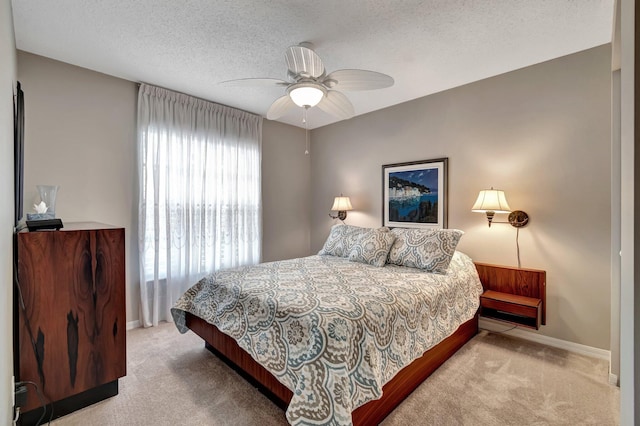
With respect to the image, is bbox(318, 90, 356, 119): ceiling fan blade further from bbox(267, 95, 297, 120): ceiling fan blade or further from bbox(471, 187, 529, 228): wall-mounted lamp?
bbox(471, 187, 529, 228): wall-mounted lamp

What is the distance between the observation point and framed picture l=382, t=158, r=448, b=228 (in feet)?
11.1

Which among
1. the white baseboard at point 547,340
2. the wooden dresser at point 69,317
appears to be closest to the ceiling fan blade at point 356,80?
the wooden dresser at point 69,317

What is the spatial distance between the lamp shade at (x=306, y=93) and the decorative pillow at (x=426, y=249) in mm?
1633

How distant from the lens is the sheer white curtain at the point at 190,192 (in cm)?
315

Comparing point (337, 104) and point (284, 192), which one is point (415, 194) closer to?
point (337, 104)

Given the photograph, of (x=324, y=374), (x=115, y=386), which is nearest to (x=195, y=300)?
(x=115, y=386)

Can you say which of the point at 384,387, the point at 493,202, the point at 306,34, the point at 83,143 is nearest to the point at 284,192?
the point at 83,143

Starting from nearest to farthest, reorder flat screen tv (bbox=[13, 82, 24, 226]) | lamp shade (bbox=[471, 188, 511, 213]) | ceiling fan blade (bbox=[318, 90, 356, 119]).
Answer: flat screen tv (bbox=[13, 82, 24, 226])
ceiling fan blade (bbox=[318, 90, 356, 119])
lamp shade (bbox=[471, 188, 511, 213])

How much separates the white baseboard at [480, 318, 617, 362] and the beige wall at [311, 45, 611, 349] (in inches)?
1.9

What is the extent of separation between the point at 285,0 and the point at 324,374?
7.36 feet

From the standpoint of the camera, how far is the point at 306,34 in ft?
7.34

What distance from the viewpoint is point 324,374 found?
1.43 metres

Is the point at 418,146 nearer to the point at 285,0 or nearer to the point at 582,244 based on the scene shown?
the point at 582,244

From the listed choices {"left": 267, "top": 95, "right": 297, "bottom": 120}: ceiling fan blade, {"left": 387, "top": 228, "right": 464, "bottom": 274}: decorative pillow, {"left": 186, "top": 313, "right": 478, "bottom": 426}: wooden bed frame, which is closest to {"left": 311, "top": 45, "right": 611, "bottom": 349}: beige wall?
{"left": 387, "top": 228, "right": 464, "bottom": 274}: decorative pillow
